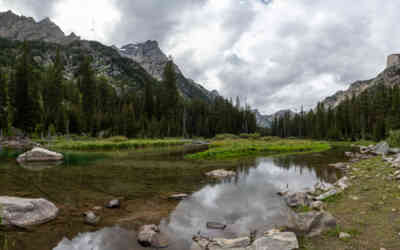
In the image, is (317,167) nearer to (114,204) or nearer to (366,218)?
(366,218)

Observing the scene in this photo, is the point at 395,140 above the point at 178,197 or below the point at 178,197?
above

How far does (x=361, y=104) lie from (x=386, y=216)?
89.0 m

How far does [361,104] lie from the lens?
78.2 metres

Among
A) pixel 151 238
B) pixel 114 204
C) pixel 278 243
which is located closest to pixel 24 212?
pixel 114 204

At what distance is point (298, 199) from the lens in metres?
10.4

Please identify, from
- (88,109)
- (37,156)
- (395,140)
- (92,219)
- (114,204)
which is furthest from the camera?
(88,109)

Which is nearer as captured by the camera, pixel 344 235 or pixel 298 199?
pixel 344 235

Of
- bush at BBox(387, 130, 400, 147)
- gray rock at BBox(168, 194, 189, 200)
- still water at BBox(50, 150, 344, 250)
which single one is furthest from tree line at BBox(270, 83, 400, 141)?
gray rock at BBox(168, 194, 189, 200)

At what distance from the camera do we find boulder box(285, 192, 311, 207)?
10.0 m

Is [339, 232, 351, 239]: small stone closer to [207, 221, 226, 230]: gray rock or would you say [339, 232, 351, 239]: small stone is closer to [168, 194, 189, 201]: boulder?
[207, 221, 226, 230]: gray rock

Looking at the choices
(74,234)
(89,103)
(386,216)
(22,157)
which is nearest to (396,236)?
(386,216)

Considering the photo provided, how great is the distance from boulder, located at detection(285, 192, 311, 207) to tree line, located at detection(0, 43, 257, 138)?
59.7m

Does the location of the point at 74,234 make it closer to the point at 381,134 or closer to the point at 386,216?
the point at 386,216

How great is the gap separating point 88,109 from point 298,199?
245 ft
